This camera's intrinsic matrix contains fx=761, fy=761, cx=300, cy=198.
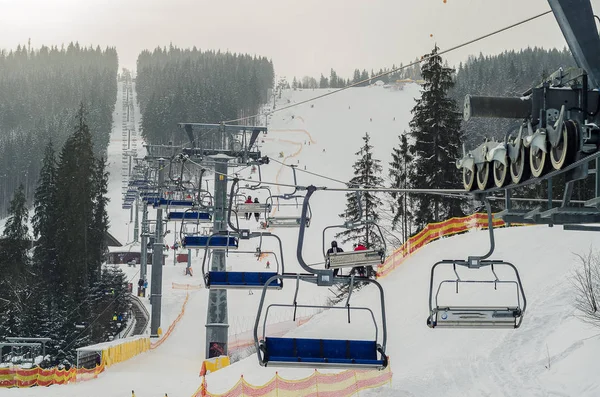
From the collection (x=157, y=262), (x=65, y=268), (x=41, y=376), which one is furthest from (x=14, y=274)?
(x=41, y=376)

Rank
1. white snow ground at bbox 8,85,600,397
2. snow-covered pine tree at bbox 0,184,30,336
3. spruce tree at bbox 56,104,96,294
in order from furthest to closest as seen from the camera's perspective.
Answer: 1. spruce tree at bbox 56,104,96,294
2. snow-covered pine tree at bbox 0,184,30,336
3. white snow ground at bbox 8,85,600,397

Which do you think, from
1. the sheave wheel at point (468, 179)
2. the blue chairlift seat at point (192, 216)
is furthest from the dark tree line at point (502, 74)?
the sheave wheel at point (468, 179)

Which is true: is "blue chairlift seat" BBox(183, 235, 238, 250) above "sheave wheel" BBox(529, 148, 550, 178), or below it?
below

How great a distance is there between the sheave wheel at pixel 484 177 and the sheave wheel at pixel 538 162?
3.69 ft

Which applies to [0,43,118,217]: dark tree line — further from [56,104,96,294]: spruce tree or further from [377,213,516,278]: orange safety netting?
[377,213,516,278]: orange safety netting

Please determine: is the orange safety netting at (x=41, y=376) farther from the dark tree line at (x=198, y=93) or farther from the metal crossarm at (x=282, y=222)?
the dark tree line at (x=198, y=93)

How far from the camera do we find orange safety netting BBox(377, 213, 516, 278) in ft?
112

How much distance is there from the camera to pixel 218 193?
2453 cm

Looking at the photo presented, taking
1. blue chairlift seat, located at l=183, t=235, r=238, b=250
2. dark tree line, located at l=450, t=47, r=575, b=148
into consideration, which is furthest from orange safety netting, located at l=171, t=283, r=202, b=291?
dark tree line, located at l=450, t=47, r=575, b=148

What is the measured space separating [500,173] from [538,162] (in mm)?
1014

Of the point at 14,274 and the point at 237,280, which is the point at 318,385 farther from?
Answer: the point at 14,274

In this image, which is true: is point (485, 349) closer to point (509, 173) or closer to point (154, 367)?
point (509, 173)

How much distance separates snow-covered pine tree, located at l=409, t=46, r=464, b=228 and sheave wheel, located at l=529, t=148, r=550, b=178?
32.0m

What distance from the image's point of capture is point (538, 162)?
8133mm
